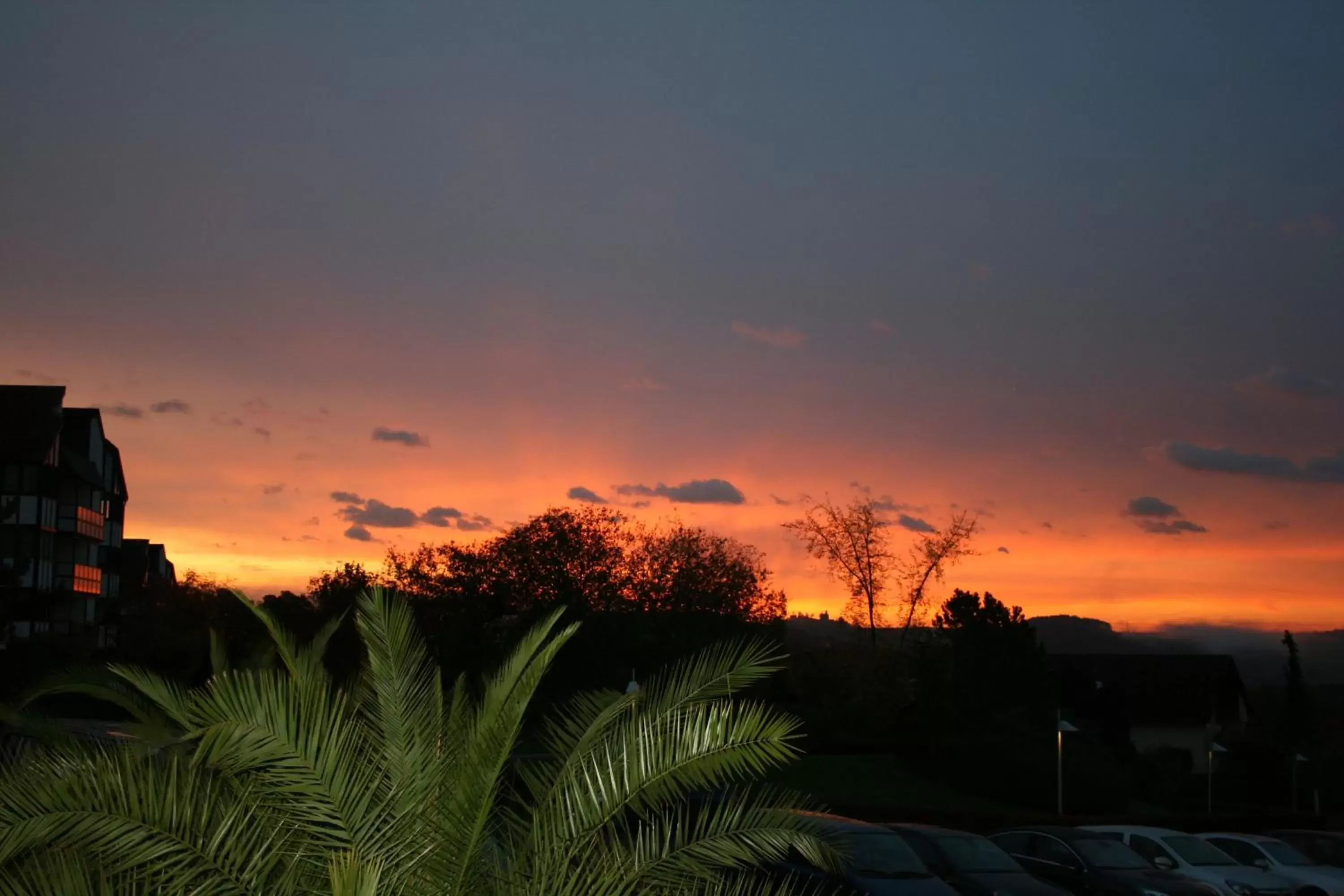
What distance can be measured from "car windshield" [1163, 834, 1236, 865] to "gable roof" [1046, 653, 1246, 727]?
2798cm

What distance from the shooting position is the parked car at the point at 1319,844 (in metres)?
22.0

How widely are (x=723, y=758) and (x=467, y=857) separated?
1.71 m

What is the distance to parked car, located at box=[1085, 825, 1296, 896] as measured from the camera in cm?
1852

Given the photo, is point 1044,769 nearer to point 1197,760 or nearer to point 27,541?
point 1197,760

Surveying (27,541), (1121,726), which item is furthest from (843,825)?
(27,541)

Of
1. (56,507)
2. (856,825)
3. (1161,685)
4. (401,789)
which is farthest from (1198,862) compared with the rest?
(56,507)

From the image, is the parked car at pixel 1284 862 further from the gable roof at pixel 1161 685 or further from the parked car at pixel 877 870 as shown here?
the gable roof at pixel 1161 685

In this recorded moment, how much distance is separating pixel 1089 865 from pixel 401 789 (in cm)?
1381

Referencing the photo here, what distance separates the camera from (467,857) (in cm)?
589

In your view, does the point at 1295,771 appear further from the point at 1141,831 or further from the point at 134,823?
the point at 134,823

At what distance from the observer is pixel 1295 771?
1640 inches

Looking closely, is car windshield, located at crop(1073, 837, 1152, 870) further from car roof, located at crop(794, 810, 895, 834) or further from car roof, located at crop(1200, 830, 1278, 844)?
car roof, located at crop(794, 810, 895, 834)

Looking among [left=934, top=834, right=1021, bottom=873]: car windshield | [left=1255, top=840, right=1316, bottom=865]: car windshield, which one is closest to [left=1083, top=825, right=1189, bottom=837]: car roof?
[left=1255, top=840, right=1316, bottom=865]: car windshield

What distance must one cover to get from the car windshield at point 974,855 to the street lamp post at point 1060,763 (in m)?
14.9
